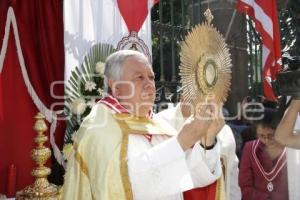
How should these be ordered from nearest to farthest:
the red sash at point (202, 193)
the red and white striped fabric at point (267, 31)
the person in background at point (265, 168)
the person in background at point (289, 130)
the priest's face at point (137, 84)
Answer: the priest's face at point (137, 84) < the red sash at point (202, 193) < the person in background at point (289, 130) < the person in background at point (265, 168) < the red and white striped fabric at point (267, 31)

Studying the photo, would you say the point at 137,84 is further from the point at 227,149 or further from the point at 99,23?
the point at 99,23

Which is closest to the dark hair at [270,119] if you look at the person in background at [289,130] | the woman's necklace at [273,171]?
the woman's necklace at [273,171]

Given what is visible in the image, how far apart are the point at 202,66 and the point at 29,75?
1.96 m

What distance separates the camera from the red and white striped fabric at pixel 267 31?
4.78m

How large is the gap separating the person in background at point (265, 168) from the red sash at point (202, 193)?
0.96m

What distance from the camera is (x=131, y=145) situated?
212 cm

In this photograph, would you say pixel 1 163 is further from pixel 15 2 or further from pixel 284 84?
pixel 284 84

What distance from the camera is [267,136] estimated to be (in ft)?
10.6

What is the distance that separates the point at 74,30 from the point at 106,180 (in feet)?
5.92

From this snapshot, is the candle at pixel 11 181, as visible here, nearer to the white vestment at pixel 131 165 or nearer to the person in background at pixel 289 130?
the white vestment at pixel 131 165

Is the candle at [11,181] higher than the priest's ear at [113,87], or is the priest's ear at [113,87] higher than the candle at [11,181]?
the priest's ear at [113,87]

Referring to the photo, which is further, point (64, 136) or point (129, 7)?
point (129, 7)

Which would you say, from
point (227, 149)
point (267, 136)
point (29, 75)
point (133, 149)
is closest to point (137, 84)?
point (133, 149)

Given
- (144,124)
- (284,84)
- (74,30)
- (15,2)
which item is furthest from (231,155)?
(15,2)
